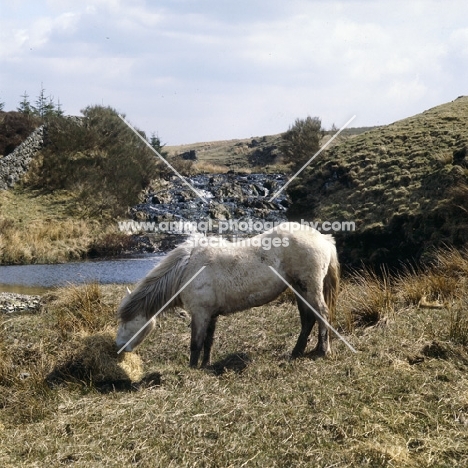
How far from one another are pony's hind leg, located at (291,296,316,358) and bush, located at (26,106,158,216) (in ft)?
68.7

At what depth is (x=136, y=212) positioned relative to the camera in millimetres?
27891

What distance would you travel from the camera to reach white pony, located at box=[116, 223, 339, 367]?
23.9ft

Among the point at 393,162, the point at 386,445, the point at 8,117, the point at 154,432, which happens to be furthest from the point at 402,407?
the point at 8,117

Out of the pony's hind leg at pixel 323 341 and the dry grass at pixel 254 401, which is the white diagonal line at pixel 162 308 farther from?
the pony's hind leg at pixel 323 341

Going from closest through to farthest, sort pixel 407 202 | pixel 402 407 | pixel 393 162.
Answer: pixel 402 407
pixel 407 202
pixel 393 162

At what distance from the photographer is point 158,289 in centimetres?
743

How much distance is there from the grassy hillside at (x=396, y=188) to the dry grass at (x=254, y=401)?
5938mm

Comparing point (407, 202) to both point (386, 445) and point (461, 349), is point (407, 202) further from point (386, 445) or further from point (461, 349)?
point (386, 445)

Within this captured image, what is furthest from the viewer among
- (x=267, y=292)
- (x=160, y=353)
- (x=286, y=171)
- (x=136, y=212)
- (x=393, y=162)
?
(x=286, y=171)

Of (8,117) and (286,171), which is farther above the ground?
(8,117)

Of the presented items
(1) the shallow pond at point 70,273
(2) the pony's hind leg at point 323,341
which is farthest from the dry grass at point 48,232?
(2) the pony's hind leg at point 323,341

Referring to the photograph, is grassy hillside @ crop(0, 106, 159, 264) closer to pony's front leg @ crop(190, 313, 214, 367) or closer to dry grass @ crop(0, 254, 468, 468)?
dry grass @ crop(0, 254, 468, 468)

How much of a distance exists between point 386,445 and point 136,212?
79.8 feet

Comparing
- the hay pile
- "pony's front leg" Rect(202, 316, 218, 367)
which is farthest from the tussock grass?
the hay pile
